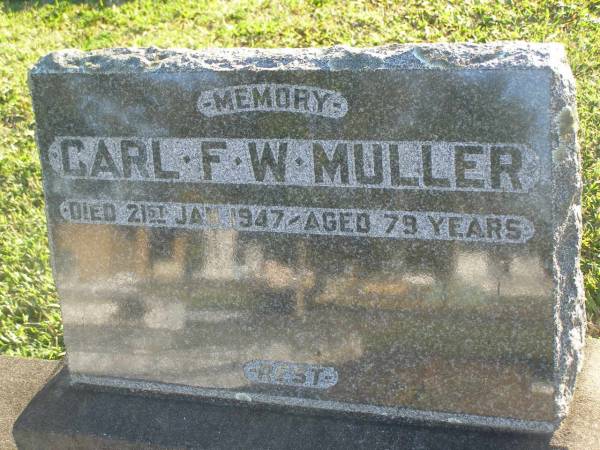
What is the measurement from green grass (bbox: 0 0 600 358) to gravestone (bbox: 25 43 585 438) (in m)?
1.10

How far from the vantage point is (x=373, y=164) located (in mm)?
2510

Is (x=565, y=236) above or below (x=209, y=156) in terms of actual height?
below

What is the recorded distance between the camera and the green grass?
159 inches

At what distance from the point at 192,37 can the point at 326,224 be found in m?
3.73

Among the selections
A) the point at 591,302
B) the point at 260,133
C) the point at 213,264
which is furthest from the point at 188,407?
the point at 591,302

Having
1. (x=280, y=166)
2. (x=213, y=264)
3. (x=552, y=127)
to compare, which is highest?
(x=552, y=127)

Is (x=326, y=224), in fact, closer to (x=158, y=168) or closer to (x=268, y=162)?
(x=268, y=162)

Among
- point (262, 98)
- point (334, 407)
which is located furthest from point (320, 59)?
point (334, 407)

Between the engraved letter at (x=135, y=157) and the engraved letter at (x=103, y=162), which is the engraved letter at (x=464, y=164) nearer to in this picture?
the engraved letter at (x=135, y=157)

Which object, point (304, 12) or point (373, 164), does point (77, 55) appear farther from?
point (304, 12)

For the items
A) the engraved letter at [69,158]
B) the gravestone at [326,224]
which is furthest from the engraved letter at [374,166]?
the engraved letter at [69,158]

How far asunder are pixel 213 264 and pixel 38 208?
2.30 metres

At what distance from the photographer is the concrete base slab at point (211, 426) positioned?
8.70ft

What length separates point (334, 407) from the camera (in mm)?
2793
